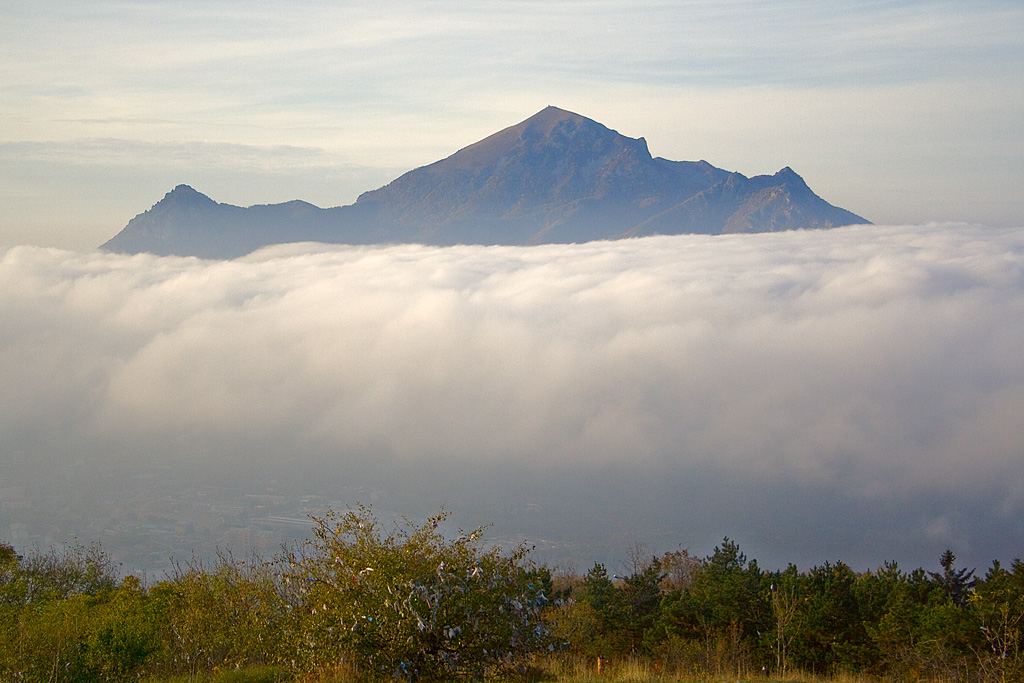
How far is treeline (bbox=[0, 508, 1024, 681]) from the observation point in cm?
1923

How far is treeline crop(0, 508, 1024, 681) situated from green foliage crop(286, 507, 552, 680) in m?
0.04

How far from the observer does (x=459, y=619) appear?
63.3 feet

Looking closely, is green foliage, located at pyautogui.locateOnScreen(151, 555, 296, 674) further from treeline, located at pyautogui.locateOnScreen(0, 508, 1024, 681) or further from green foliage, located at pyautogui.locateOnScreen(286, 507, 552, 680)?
green foliage, located at pyautogui.locateOnScreen(286, 507, 552, 680)

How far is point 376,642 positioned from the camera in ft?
62.0

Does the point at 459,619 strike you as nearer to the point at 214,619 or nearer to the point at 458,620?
the point at 458,620

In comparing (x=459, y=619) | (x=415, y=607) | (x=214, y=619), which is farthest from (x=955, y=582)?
(x=415, y=607)

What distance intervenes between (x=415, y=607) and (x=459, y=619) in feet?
3.84

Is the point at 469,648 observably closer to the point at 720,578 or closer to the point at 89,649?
the point at 89,649

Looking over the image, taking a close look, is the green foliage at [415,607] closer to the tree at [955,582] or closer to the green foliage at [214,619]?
the green foliage at [214,619]

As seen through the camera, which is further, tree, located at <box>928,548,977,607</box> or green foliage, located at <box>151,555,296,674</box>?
tree, located at <box>928,548,977,607</box>

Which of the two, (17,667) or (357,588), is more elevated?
(357,588)

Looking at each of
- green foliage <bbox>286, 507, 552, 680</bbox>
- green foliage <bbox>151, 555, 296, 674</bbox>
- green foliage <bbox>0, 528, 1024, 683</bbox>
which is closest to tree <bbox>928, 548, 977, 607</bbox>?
green foliage <bbox>0, 528, 1024, 683</bbox>

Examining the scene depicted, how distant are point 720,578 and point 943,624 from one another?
14.3 meters

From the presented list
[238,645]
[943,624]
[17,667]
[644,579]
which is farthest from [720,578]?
[17,667]
